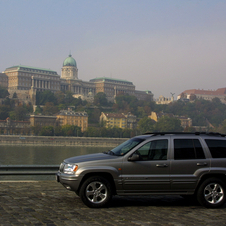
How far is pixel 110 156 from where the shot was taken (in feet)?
23.2

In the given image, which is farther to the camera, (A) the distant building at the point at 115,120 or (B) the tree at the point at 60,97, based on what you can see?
(B) the tree at the point at 60,97

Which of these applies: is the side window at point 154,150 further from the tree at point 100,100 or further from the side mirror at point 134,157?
the tree at point 100,100

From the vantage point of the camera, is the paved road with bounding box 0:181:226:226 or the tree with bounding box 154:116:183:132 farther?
the tree with bounding box 154:116:183:132

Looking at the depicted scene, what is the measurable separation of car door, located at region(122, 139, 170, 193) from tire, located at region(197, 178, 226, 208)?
62cm

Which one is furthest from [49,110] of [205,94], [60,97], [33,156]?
[205,94]

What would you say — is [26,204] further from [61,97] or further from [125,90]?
[125,90]

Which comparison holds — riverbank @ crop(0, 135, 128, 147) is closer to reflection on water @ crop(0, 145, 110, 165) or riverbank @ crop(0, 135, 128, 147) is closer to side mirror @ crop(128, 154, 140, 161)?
reflection on water @ crop(0, 145, 110, 165)

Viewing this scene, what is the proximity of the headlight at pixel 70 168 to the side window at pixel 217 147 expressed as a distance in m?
2.50

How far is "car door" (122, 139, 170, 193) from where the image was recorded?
6.84 meters

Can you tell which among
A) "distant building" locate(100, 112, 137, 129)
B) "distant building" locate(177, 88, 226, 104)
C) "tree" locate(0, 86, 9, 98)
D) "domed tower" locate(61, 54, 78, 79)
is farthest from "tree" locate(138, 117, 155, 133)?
"distant building" locate(177, 88, 226, 104)

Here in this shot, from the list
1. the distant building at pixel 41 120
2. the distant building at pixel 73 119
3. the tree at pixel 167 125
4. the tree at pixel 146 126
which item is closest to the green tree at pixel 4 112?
the distant building at pixel 41 120

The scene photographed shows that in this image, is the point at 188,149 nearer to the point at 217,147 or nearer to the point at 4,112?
the point at 217,147

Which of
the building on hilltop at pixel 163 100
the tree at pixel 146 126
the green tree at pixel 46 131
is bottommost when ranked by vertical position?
the green tree at pixel 46 131

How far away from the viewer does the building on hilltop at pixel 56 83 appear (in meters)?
138
